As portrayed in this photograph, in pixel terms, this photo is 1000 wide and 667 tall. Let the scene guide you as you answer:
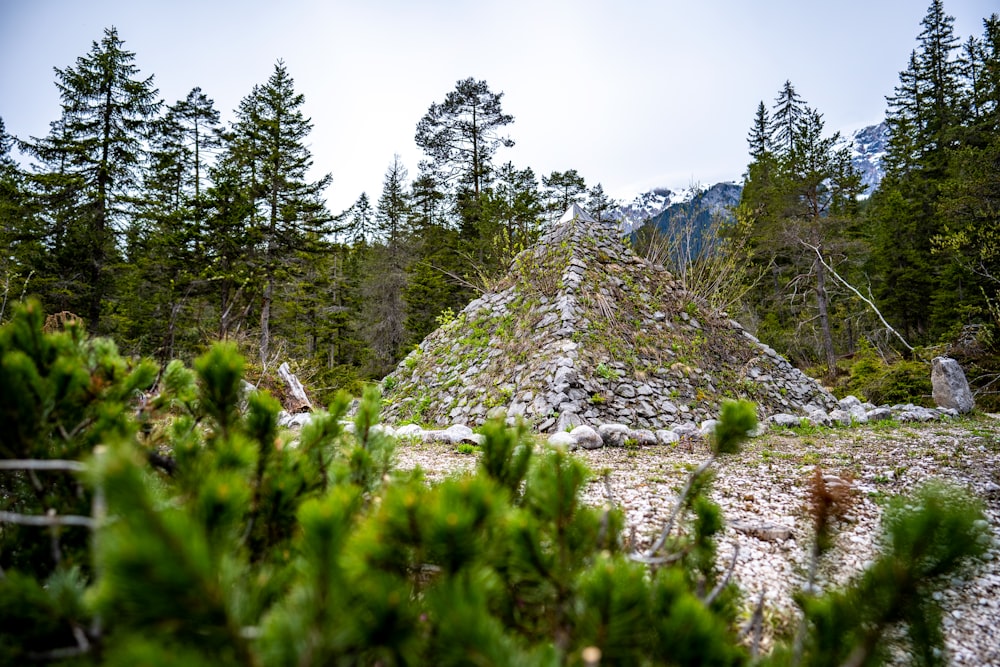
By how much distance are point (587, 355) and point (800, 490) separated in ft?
10.9

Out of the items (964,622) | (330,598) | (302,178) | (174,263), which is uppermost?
(302,178)

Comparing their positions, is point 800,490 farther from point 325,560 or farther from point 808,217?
point 808,217

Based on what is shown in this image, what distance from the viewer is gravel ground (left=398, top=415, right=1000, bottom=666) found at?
5.36ft

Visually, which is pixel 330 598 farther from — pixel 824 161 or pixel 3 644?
pixel 824 161

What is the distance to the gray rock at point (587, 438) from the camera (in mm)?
4665

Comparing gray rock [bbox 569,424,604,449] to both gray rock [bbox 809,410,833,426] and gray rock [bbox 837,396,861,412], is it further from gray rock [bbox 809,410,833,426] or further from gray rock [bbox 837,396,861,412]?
gray rock [bbox 837,396,861,412]

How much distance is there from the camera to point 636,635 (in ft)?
2.16

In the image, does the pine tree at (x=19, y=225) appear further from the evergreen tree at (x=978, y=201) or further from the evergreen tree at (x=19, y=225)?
the evergreen tree at (x=978, y=201)

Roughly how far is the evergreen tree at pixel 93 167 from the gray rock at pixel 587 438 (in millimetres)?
15997

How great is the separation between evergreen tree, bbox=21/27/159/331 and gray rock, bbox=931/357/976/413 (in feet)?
70.4

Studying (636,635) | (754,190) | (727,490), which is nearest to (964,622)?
(727,490)

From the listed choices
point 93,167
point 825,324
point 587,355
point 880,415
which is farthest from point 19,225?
point 825,324

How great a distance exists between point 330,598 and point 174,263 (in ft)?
54.0

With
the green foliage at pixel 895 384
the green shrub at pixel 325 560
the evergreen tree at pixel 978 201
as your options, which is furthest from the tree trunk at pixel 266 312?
the evergreen tree at pixel 978 201
